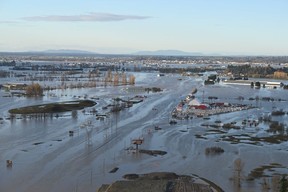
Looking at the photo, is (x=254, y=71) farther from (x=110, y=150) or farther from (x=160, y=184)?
(x=160, y=184)

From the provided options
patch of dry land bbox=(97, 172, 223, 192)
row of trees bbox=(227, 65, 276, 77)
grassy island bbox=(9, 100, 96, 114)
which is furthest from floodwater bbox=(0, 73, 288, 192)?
row of trees bbox=(227, 65, 276, 77)

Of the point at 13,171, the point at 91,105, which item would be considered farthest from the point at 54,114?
the point at 13,171

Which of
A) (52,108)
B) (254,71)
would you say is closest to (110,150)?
(52,108)

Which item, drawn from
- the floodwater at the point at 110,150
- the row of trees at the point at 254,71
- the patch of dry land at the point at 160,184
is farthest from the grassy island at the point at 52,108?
the row of trees at the point at 254,71

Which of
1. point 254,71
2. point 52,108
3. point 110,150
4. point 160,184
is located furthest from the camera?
point 254,71

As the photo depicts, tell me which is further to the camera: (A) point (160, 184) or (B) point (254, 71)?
(B) point (254, 71)

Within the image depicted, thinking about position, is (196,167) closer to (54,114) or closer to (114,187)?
(114,187)

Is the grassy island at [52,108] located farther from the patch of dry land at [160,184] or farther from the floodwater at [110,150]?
the patch of dry land at [160,184]
